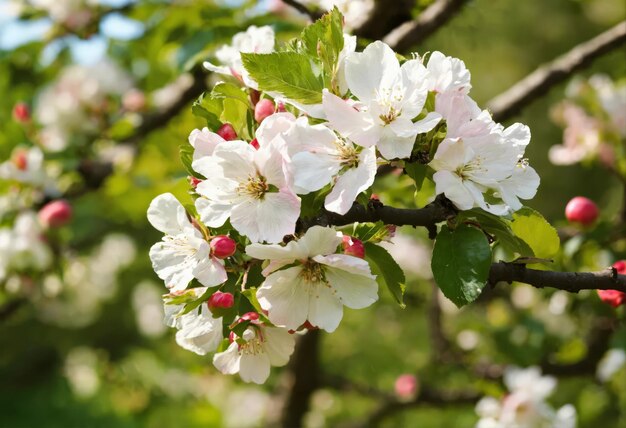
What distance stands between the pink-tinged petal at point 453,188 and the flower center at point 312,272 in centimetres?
18

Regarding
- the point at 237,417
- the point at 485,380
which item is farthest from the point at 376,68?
the point at 237,417

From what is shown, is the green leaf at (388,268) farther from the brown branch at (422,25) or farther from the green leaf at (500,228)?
the brown branch at (422,25)

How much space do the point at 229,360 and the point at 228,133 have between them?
325 mm

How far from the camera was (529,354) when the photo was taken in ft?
7.15

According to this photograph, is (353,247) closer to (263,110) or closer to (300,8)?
(263,110)

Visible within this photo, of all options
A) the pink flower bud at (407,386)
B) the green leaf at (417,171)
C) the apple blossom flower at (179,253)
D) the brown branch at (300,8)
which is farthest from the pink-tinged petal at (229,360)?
the pink flower bud at (407,386)

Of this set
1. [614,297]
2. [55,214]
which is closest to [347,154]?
[614,297]

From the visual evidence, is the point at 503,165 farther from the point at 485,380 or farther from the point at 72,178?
the point at 72,178

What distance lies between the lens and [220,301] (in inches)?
34.5

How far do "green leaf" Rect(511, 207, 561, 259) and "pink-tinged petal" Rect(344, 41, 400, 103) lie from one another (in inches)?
9.9

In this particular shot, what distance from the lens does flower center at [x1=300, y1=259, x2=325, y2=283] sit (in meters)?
0.90

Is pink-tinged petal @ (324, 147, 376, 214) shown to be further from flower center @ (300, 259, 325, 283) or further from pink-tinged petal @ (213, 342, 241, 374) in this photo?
pink-tinged petal @ (213, 342, 241, 374)

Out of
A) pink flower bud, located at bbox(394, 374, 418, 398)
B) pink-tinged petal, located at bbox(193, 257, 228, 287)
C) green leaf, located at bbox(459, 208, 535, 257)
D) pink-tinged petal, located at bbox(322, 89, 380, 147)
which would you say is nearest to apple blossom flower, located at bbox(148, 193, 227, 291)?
pink-tinged petal, located at bbox(193, 257, 228, 287)

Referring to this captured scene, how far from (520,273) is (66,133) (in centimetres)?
221
